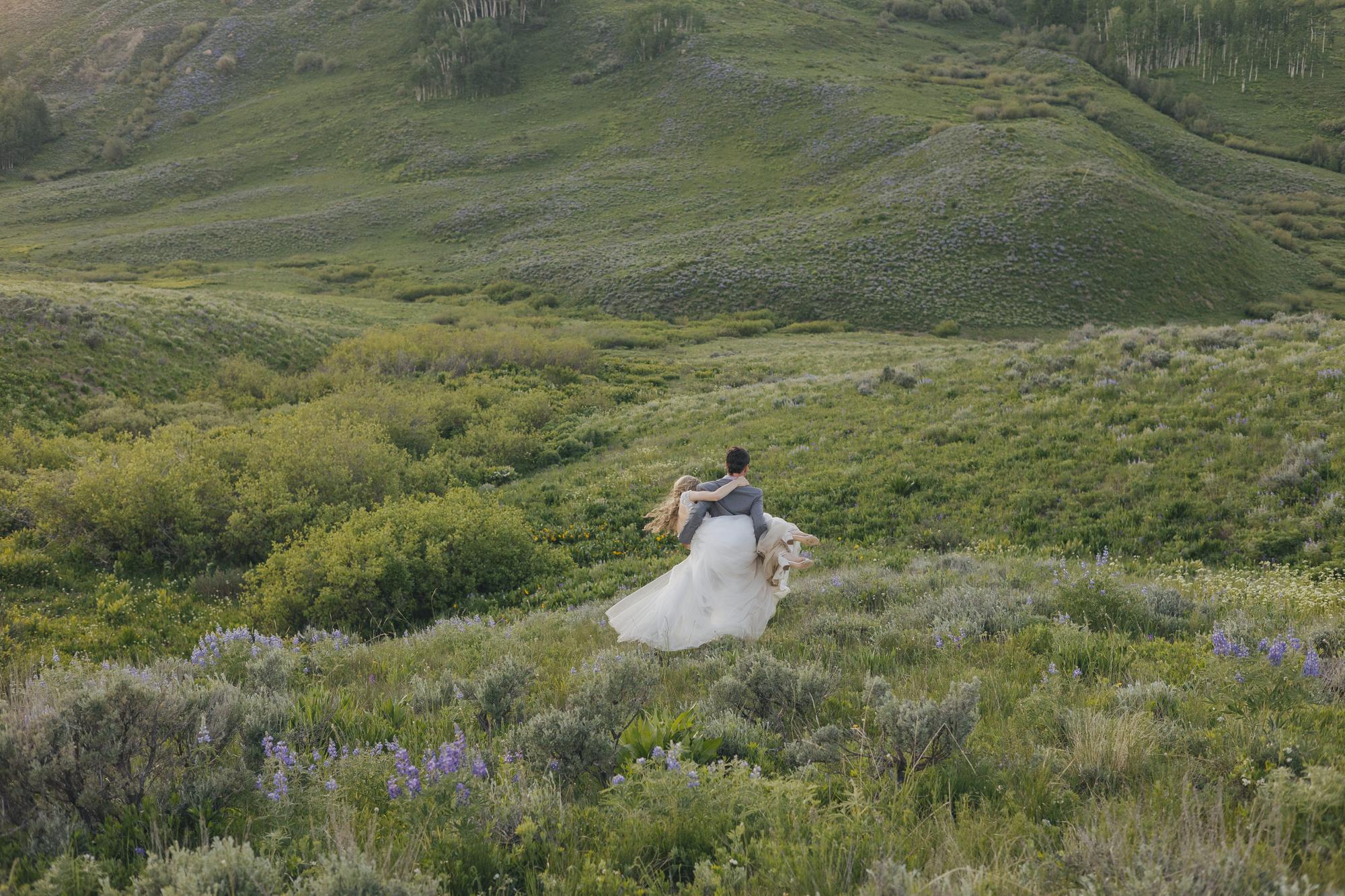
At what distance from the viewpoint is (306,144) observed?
324 ft

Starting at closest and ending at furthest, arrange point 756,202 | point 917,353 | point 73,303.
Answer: point 73,303, point 917,353, point 756,202

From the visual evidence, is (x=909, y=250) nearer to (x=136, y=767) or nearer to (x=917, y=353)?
(x=917, y=353)

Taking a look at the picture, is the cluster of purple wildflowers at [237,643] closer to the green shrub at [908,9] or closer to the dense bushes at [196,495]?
the dense bushes at [196,495]

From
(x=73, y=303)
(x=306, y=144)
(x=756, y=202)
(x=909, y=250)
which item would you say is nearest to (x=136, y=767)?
(x=73, y=303)

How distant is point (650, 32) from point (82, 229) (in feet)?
239

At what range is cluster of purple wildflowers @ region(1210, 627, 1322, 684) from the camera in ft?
14.2

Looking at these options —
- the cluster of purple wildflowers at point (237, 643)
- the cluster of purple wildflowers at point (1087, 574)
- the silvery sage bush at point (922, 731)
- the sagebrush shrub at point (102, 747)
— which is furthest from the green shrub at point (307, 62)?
the silvery sage bush at point (922, 731)

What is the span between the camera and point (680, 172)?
262 feet

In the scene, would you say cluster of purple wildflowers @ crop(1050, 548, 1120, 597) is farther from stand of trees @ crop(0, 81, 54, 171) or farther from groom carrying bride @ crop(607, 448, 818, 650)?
stand of trees @ crop(0, 81, 54, 171)

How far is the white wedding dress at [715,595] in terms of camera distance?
750 cm

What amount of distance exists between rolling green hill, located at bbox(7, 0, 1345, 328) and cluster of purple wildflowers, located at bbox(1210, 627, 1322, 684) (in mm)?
45392

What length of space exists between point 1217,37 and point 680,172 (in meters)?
93.9

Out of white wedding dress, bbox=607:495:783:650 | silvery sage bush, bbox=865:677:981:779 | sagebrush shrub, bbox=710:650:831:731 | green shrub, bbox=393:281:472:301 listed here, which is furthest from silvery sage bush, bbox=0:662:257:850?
green shrub, bbox=393:281:472:301

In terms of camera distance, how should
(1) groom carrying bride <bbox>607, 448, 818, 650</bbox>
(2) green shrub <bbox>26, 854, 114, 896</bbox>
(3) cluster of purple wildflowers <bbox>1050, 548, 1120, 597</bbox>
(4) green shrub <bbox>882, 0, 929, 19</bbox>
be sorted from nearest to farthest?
(2) green shrub <bbox>26, 854, 114, 896</bbox> < (3) cluster of purple wildflowers <bbox>1050, 548, 1120, 597</bbox> < (1) groom carrying bride <bbox>607, 448, 818, 650</bbox> < (4) green shrub <bbox>882, 0, 929, 19</bbox>
